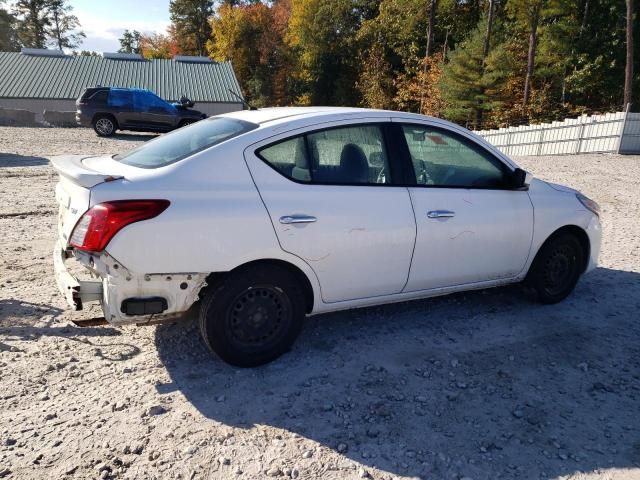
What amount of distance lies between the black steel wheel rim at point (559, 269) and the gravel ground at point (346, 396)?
189mm

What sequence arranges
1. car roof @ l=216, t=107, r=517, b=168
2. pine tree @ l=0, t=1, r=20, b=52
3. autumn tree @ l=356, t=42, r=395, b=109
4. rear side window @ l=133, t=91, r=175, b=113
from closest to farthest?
car roof @ l=216, t=107, r=517, b=168, rear side window @ l=133, t=91, r=175, b=113, autumn tree @ l=356, t=42, r=395, b=109, pine tree @ l=0, t=1, r=20, b=52

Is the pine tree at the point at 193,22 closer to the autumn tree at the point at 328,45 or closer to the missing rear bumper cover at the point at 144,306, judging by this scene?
the autumn tree at the point at 328,45

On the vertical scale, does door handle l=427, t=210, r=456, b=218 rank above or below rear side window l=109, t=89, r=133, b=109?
below

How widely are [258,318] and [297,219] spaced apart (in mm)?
706

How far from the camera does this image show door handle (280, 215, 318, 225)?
3.33 m

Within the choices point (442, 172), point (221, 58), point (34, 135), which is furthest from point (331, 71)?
point (442, 172)

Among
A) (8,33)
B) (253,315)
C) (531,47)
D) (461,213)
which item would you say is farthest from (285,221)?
(8,33)

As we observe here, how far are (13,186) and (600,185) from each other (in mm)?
12312

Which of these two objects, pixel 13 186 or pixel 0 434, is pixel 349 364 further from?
pixel 13 186

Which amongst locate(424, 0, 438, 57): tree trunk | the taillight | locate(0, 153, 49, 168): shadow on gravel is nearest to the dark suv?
locate(0, 153, 49, 168): shadow on gravel

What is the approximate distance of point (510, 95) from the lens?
34156mm

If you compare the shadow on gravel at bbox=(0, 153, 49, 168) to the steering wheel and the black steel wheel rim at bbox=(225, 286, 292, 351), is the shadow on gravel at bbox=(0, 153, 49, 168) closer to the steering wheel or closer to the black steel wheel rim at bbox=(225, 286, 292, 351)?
the black steel wheel rim at bbox=(225, 286, 292, 351)

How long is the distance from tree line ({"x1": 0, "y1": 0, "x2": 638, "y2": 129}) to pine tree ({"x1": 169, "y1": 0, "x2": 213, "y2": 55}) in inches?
5.0

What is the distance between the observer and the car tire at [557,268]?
4594 millimetres
